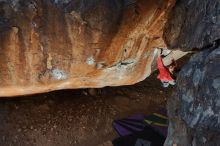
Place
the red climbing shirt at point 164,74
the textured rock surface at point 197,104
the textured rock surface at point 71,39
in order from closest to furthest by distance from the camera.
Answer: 1. the textured rock surface at point 197,104
2. the textured rock surface at point 71,39
3. the red climbing shirt at point 164,74

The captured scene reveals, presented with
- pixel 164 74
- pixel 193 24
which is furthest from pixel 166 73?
pixel 193 24

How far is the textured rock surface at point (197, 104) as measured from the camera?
2.23 meters

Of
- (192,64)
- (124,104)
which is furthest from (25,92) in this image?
(192,64)

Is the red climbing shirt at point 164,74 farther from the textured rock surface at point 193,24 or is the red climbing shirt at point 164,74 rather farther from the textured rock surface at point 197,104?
the textured rock surface at point 197,104

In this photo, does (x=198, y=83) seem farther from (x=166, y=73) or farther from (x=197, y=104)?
(x=166, y=73)

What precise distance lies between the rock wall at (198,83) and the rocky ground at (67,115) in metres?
1.36

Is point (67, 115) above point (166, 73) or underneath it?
underneath

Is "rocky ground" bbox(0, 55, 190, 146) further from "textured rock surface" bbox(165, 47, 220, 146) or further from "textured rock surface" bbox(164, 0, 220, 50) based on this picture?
"textured rock surface" bbox(165, 47, 220, 146)

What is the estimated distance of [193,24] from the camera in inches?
107

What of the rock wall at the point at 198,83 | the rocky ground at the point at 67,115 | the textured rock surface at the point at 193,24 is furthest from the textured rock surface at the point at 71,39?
the rocky ground at the point at 67,115

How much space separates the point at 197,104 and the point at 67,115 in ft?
5.88

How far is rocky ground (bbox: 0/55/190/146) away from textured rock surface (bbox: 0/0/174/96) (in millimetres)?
533

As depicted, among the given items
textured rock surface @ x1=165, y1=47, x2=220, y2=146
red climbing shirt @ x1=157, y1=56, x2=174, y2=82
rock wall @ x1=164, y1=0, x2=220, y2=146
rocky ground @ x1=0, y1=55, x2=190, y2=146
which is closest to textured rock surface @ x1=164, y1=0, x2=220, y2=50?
rock wall @ x1=164, y1=0, x2=220, y2=146

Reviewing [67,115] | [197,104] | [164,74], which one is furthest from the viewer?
[67,115]
